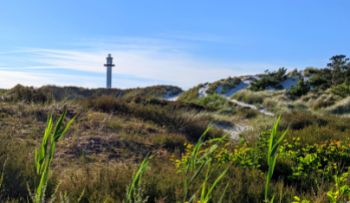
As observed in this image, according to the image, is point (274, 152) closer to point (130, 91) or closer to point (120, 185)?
point (120, 185)

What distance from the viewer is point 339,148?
20.4 ft

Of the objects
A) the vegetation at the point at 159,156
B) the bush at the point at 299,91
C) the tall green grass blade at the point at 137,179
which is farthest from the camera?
the bush at the point at 299,91

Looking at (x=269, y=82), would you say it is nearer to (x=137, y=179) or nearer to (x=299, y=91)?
(x=299, y=91)

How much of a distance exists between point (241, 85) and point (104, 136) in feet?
78.7

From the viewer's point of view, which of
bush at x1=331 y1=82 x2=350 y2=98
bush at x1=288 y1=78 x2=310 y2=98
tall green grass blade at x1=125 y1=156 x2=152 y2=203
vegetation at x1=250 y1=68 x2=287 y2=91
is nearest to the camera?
tall green grass blade at x1=125 y1=156 x2=152 y2=203

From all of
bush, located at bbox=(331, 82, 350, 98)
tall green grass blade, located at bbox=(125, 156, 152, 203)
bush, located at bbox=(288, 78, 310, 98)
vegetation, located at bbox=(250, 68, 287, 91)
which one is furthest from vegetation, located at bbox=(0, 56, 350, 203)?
vegetation, located at bbox=(250, 68, 287, 91)

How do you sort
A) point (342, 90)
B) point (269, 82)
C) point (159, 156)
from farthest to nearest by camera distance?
1. point (269, 82)
2. point (342, 90)
3. point (159, 156)

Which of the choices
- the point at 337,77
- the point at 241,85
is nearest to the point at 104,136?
the point at 337,77

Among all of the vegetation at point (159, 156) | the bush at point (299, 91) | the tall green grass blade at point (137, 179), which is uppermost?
the bush at point (299, 91)

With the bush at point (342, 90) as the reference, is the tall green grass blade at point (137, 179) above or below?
below

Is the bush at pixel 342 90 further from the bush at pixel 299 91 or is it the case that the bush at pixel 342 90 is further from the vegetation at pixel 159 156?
the bush at pixel 299 91

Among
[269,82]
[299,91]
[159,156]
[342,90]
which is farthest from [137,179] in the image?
[269,82]

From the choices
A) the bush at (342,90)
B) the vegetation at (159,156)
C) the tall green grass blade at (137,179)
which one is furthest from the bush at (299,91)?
the tall green grass blade at (137,179)

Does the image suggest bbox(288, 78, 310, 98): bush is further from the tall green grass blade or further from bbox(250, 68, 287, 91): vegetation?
the tall green grass blade
